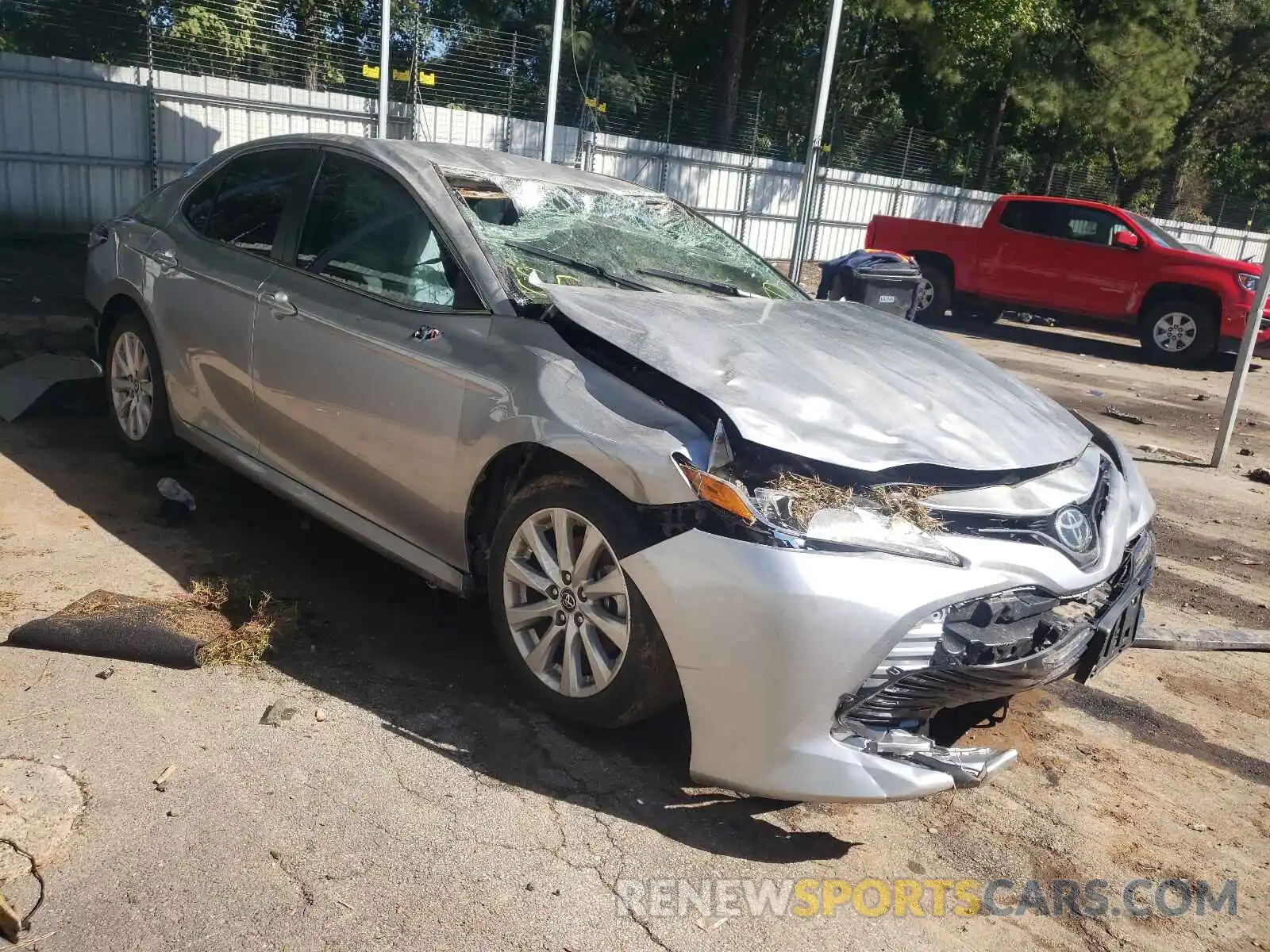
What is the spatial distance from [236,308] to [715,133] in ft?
54.1

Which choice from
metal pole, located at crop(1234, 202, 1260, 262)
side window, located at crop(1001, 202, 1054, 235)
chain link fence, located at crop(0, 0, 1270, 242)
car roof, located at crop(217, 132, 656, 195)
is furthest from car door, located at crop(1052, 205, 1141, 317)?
metal pole, located at crop(1234, 202, 1260, 262)

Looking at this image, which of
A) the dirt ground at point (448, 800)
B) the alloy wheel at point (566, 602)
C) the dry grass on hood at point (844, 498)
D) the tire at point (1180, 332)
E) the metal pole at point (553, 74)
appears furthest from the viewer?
the tire at point (1180, 332)

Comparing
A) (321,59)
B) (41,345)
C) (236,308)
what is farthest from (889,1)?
(236,308)

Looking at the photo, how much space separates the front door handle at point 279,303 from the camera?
13.7ft

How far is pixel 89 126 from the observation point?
12.6 m

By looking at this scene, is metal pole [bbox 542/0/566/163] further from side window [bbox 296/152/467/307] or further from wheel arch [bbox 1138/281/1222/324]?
side window [bbox 296/152/467/307]

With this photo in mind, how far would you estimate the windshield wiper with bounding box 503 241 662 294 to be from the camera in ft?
13.0

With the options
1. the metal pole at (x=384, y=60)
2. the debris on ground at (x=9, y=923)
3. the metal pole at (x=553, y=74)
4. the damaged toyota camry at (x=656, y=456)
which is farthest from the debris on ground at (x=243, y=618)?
the metal pole at (x=553, y=74)

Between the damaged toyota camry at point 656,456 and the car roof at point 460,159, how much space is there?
0.07ft

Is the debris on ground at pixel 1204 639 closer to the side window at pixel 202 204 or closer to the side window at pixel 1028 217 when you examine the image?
the side window at pixel 202 204

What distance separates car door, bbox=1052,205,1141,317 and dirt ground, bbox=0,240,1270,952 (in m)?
11.0

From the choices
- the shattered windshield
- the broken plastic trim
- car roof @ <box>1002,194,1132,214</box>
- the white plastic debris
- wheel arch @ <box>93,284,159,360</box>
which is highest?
car roof @ <box>1002,194,1132,214</box>

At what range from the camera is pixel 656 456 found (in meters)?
3.01

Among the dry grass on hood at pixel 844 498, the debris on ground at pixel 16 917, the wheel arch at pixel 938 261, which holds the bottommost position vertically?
the debris on ground at pixel 16 917
